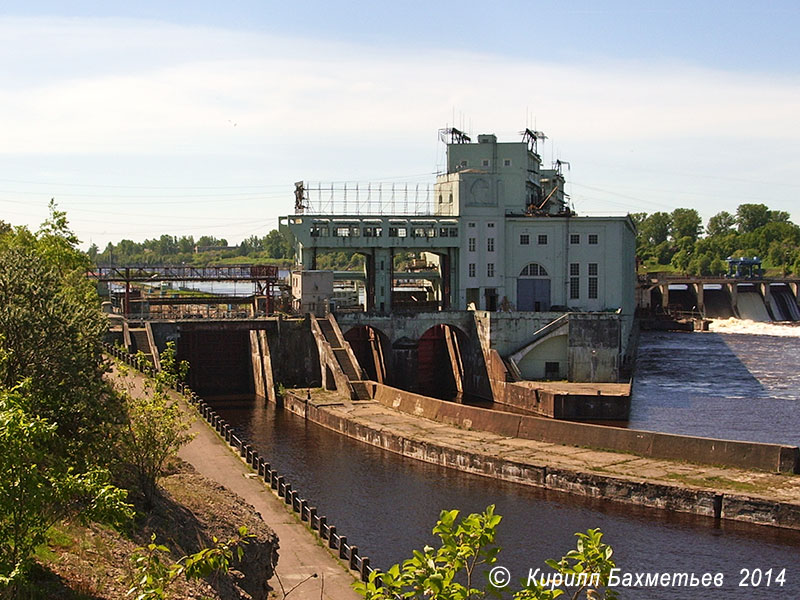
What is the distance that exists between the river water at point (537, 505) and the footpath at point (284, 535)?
10.8 feet

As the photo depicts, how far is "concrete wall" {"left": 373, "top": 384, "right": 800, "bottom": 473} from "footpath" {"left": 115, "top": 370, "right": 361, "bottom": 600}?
14439 millimetres

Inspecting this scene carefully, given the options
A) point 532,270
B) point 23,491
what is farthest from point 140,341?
point 23,491

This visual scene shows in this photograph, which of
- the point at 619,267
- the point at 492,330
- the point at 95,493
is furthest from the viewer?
the point at 619,267

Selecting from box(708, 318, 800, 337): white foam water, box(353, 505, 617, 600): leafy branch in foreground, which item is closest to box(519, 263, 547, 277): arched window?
box(708, 318, 800, 337): white foam water

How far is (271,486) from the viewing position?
Result: 36.8 meters

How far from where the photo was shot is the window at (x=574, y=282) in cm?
7531

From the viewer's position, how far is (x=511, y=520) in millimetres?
37156

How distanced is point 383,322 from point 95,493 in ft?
176

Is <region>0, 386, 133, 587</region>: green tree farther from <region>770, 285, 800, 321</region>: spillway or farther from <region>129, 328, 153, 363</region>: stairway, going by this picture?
<region>770, 285, 800, 321</region>: spillway

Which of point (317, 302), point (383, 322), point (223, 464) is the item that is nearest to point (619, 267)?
point (383, 322)

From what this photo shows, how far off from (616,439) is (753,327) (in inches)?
3773

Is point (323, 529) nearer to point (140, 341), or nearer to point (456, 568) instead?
point (456, 568)

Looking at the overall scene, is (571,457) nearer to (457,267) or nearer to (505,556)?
(505,556)

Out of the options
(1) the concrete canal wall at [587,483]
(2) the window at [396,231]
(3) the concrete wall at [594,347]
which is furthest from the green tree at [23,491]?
(2) the window at [396,231]
